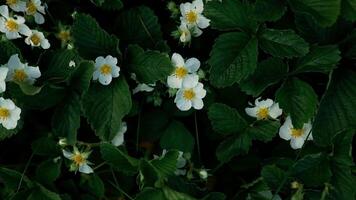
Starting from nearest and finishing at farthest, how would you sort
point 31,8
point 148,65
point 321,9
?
point 321,9, point 148,65, point 31,8

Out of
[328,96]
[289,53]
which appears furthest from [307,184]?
[289,53]

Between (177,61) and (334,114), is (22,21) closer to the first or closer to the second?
(177,61)

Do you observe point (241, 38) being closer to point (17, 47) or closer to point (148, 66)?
point (148, 66)

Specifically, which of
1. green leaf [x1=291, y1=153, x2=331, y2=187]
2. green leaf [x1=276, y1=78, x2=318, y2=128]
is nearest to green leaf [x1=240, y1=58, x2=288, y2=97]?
green leaf [x1=276, y1=78, x2=318, y2=128]

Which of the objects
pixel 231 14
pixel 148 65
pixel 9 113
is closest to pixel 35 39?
pixel 9 113

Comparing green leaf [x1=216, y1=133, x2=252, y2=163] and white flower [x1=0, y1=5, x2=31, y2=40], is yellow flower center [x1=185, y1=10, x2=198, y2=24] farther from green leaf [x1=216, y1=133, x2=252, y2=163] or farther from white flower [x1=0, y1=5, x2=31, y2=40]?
white flower [x1=0, y1=5, x2=31, y2=40]

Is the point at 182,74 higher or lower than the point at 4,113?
higher

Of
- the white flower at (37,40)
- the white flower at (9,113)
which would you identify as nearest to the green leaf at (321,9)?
the white flower at (37,40)
